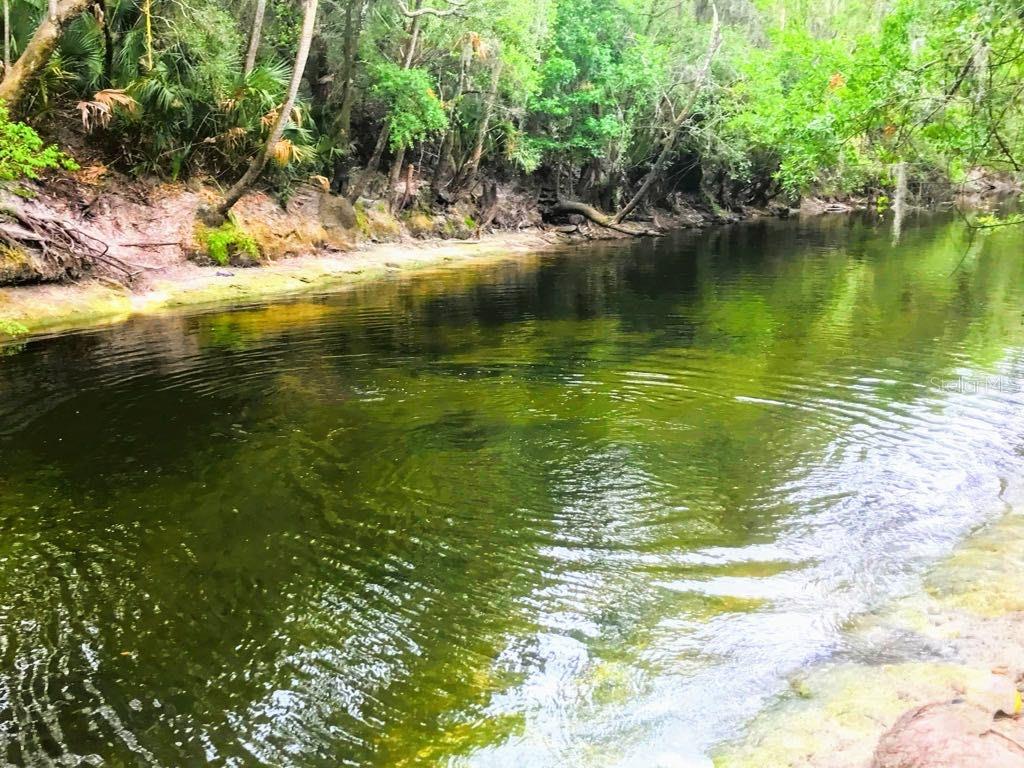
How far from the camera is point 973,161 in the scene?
8.16 m

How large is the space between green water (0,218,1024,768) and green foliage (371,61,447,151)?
12.4m

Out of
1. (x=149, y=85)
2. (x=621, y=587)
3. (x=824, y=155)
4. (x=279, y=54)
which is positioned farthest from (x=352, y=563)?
(x=279, y=54)

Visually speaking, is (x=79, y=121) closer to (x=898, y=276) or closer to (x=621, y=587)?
(x=621, y=587)

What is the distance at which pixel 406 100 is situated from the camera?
74.0 ft

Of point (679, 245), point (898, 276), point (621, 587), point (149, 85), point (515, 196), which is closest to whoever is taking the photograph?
point (621, 587)

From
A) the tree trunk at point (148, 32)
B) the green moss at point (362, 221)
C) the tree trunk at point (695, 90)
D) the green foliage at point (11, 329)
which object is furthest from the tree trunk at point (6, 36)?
the tree trunk at point (695, 90)

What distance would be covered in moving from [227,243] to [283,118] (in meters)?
3.76

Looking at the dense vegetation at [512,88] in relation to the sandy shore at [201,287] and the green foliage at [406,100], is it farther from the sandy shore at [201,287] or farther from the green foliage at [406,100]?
the sandy shore at [201,287]

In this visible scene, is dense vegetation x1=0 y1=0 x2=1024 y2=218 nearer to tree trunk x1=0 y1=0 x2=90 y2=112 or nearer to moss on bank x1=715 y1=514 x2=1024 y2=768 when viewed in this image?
tree trunk x1=0 y1=0 x2=90 y2=112

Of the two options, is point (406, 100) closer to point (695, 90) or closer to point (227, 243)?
point (227, 243)

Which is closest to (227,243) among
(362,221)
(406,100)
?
(362,221)

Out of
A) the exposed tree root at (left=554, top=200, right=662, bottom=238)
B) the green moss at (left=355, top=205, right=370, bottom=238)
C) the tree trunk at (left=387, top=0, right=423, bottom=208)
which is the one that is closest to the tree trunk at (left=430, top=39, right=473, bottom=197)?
the tree trunk at (left=387, top=0, right=423, bottom=208)

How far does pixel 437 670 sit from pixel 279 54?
23.1m

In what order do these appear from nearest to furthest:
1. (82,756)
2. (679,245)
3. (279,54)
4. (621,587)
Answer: (82,756) < (621,587) < (279,54) < (679,245)
